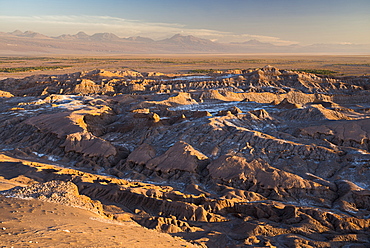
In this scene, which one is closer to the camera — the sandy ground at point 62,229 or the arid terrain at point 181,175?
the sandy ground at point 62,229

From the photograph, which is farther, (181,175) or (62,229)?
(181,175)

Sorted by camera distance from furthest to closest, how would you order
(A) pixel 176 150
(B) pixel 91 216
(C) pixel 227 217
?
(A) pixel 176 150, (C) pixel 227 217, (B) pixel 91 216

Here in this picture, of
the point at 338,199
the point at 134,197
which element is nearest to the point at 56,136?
the point at 134,197

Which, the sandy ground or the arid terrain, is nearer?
the sandy ground

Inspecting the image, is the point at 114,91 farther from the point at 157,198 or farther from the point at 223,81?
the point at 157,198

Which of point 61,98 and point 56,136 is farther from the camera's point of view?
point 61,98

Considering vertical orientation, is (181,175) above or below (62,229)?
below

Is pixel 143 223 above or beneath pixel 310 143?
beneath

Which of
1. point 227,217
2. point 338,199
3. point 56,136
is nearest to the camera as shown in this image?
point 227,217
